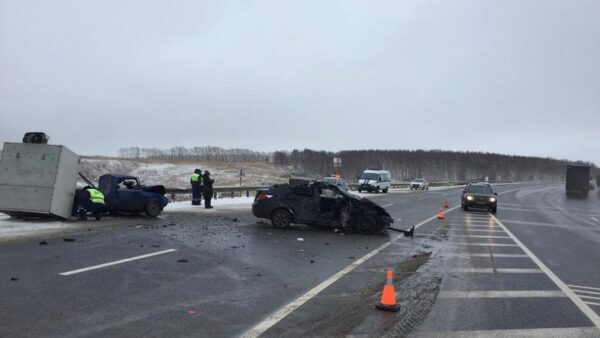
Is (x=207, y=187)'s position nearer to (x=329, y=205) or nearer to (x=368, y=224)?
(x=329, y=205)

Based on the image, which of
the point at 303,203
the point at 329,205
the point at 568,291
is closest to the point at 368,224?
the point at 329,205

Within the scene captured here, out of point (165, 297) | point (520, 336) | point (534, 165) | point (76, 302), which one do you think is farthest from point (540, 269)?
point (534, 165)

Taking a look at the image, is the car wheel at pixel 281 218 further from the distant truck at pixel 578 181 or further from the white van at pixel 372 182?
the distant truck at pixel 578 181

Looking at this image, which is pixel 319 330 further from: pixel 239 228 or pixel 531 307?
pixel 239 228

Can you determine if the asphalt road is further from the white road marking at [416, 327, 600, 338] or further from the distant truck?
the distant truck

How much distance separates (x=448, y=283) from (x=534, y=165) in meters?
195

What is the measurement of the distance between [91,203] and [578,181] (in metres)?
55.0

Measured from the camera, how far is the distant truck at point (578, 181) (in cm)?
5462

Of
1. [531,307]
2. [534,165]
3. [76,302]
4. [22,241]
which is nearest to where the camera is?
[76,302]

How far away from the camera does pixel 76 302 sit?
6.20 m

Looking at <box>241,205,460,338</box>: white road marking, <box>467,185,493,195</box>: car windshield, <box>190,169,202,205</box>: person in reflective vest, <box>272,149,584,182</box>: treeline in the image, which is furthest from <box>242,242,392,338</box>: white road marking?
<box>272,149,584,182</box>: treeline

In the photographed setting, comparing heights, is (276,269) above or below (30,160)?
below

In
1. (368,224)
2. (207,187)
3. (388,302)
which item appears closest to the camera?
(388,302)

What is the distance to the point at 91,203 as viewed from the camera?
1592cm
